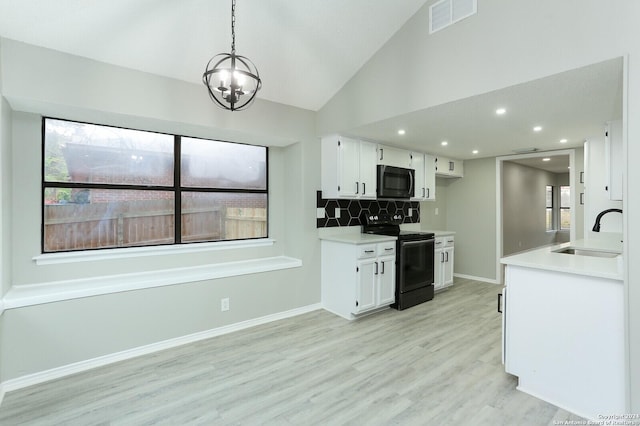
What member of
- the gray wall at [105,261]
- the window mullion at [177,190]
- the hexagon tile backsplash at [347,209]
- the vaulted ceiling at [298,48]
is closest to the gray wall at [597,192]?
the vaulted ceiling at [298,48]

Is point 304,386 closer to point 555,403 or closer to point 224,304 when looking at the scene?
point 224,304

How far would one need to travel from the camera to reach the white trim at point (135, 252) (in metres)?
2.62

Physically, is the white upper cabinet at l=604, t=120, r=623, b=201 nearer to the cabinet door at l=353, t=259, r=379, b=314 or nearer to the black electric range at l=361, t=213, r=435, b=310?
the black electric range at l=361, t=213, r=435, b=310

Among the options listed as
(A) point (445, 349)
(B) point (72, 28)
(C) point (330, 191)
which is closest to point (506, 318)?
(A) point (445, 349)

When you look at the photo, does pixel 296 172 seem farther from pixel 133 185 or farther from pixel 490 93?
pixel 490 93

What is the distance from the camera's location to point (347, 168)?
380cm

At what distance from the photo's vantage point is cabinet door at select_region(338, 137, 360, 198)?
3.75 meters

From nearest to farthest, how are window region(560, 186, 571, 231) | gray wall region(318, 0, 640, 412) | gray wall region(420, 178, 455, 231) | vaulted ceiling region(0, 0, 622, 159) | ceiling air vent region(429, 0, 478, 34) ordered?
gray wall region(318, 0, 640, 412)
vaulted ceiling region(0, 0, 622, 159)
ceiling air vent region(429, 0, 478, 34)
gray wall region(420, 178, 455, 231)
window region(560, 186, 571, 231)

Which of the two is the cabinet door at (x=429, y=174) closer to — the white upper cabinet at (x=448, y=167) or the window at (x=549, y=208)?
the white upper cabinet at (x=448, y=167)

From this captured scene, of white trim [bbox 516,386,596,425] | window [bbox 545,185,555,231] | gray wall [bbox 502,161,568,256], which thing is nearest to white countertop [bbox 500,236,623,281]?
white trim [bbox 516,386,596,425]

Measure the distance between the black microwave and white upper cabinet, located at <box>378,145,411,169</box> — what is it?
0.07 meters

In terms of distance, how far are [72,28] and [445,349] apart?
3816 mm

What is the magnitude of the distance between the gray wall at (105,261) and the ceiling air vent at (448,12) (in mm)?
1664

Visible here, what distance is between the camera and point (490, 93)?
2.35m
